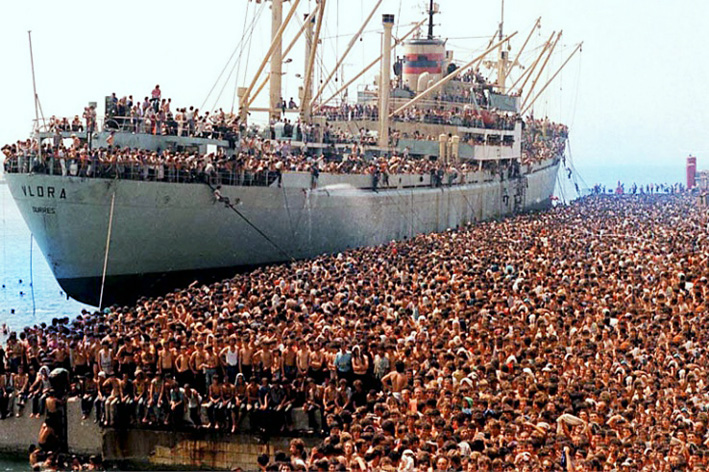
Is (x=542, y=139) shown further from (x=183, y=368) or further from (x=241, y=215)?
(x=183, y=368)

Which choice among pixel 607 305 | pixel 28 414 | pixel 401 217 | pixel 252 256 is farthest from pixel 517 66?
pixel 28 414

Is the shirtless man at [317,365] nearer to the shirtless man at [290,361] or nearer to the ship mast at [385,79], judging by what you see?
the shirtless man at [290,361]

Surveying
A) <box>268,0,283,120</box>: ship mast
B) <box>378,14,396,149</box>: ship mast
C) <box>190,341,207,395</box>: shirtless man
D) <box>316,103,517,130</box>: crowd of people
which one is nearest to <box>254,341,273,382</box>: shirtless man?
→ <box>190,341,207,395</box>: shirtless man

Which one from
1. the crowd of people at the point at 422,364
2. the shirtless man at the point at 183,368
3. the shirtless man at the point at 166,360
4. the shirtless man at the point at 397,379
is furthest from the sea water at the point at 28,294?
the shirtless man at the point at 397,379

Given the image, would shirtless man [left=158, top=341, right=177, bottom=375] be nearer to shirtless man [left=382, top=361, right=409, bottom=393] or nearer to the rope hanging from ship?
shirtless man [left=382, top=361, right=409, bottom=393]

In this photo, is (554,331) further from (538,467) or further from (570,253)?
(570,253)

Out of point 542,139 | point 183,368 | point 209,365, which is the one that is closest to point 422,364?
point 209,365
